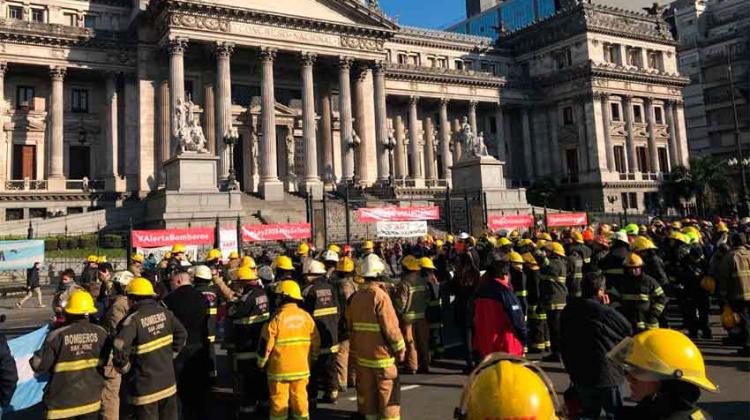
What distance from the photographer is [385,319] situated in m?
6.73

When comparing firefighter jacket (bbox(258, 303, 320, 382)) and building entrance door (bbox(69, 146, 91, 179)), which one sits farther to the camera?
building entrance door (bbox(69, 146, 91, 179))

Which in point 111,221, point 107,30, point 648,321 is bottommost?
point 648,321

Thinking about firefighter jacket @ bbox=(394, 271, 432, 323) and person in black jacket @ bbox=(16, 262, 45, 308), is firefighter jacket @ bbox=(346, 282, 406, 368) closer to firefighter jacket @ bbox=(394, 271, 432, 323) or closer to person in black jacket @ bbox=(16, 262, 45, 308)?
firefighter jacket @ bbox=(394, 271, 432, 323)

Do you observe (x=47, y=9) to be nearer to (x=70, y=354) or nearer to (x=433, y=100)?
(x=433, y=100)

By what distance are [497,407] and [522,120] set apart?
191 ft

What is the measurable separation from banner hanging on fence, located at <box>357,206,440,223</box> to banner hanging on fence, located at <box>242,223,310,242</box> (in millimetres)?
2277

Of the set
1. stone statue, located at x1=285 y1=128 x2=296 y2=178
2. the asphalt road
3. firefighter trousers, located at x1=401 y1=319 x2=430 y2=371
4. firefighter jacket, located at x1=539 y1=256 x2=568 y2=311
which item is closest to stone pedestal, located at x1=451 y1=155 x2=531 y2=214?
stone statue, located at x1=285 y1=128 x2=296 y2=178

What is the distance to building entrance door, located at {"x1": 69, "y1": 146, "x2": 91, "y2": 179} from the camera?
38.8 meters

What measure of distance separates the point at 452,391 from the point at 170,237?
13571 millimetres

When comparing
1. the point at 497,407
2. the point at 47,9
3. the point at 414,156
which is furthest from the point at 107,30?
the point at 497,407

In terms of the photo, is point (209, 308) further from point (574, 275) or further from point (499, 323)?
point (574, 275)

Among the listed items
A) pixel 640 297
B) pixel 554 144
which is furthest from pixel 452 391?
pixel 554 144

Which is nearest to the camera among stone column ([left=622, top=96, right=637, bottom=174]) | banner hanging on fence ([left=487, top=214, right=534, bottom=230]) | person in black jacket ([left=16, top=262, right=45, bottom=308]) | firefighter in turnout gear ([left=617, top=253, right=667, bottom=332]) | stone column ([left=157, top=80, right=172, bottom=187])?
firefighter in turnout gear ([left=617, top=253, right=667, bottom=332])

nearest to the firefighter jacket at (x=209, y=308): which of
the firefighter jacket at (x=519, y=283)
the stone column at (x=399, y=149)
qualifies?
the firefighter jacket at (x=519, y=283)
